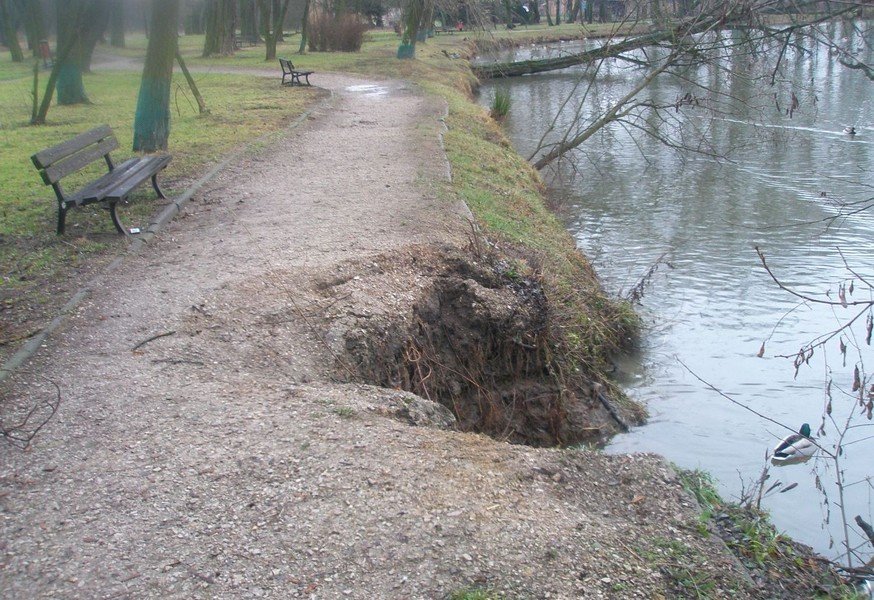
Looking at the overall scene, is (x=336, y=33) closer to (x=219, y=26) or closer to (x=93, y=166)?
(x=219, y=26)

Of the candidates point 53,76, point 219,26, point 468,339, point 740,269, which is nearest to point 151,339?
point 468,339

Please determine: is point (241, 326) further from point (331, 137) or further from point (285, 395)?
point (331, 137)

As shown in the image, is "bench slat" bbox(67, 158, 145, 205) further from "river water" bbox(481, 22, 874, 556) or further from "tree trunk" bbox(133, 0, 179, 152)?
"river water" bbox(481, 22, 874, 556)

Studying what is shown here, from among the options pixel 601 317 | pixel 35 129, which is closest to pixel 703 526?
pixel 601 317

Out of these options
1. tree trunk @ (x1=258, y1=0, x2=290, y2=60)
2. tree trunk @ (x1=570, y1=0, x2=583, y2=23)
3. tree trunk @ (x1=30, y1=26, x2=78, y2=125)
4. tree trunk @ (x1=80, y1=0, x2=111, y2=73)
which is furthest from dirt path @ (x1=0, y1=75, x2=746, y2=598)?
tree trunk @ (x1=570, y1=0, x2=583, y2=23)

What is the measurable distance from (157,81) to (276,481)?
939 centimetres

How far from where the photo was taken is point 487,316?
7457mm

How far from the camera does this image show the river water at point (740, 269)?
698cm

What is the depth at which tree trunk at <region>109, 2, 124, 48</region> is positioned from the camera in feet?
51.8

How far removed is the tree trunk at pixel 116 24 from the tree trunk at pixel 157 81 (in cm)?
369

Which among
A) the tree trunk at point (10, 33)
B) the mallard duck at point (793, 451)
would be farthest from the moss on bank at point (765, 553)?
the tree trunk at point (10, 33)

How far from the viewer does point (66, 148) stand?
27.7 ft

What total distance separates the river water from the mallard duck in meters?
0.07

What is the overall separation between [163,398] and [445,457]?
1.74m
